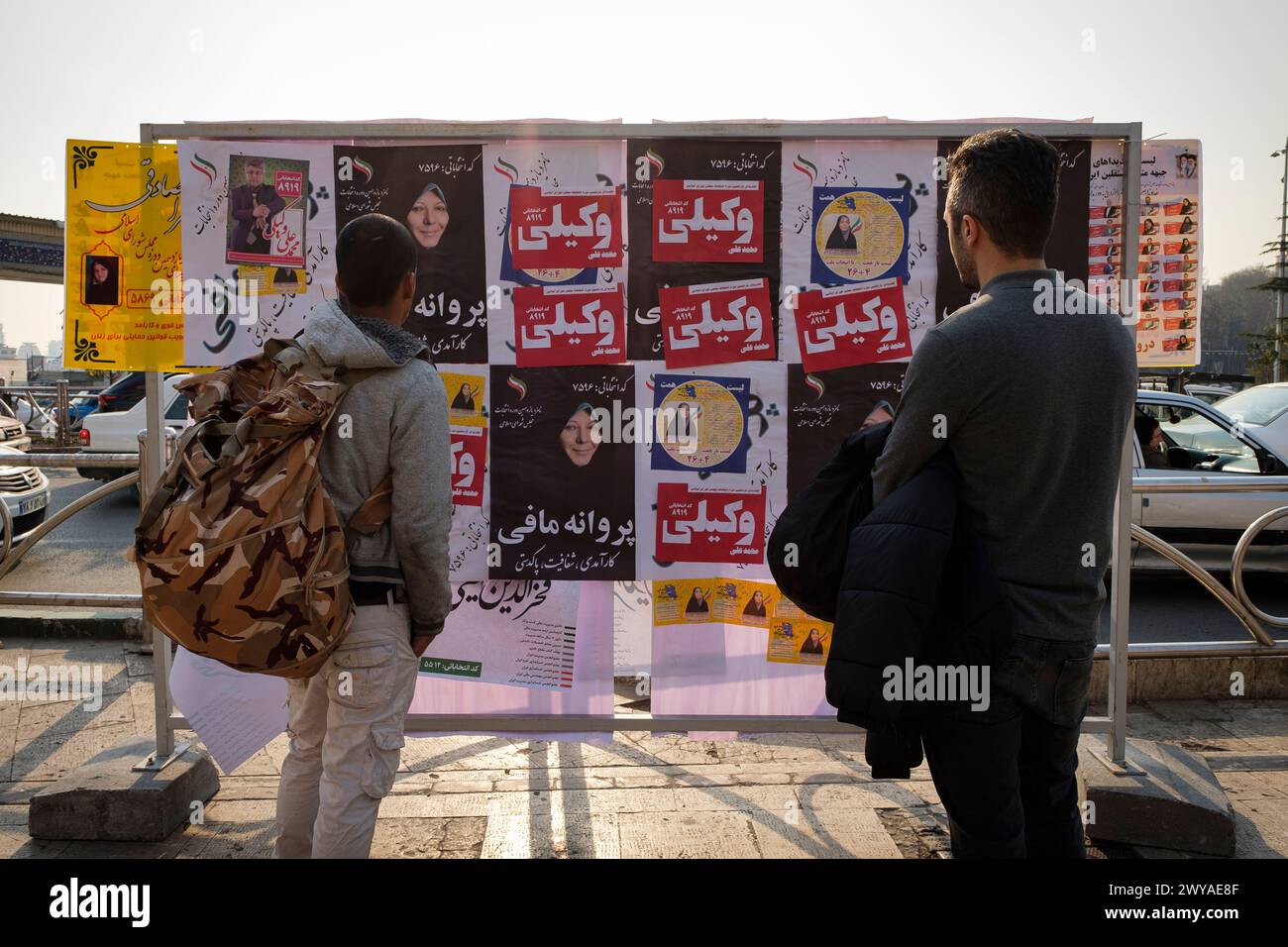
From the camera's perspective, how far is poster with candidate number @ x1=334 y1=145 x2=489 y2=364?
398cm

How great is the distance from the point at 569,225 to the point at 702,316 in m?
0.66

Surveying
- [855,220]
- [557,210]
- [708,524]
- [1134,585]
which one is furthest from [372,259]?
[1134,585]

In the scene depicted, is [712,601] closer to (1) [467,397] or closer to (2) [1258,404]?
(1) [467,397]

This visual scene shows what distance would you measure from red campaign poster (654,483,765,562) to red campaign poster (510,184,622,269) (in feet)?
3.22

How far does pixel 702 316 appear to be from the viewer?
13.1ft

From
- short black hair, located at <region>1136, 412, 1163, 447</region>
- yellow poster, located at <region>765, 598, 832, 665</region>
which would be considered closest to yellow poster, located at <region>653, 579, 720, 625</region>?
yellow poster, located at <region>765, 598, 832, 665</region>

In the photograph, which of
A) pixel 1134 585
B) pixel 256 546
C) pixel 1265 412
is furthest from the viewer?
pixel 1265 412

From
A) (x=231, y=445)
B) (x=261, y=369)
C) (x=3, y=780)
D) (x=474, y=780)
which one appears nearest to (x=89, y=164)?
(x=261, y=369)

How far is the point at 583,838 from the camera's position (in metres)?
3.85

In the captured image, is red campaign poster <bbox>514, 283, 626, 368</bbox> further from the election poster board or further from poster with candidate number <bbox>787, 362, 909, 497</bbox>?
poster with candidate number <bbox>787, 362, 909, 497</bbox>

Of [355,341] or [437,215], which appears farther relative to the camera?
[437,215]

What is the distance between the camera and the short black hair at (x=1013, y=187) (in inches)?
89.4
